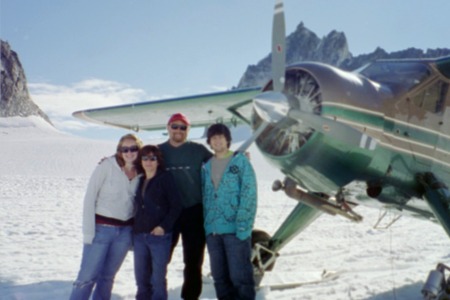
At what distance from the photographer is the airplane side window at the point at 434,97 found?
498 centimetres

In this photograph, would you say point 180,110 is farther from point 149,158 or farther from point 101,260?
point 101,260

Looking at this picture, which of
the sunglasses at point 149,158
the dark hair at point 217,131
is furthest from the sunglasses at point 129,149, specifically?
the dark hair at point 217,131

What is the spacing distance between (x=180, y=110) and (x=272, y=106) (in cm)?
438

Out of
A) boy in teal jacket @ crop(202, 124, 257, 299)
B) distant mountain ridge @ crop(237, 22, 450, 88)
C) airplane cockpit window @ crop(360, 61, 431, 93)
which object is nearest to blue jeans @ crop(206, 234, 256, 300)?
boy in teal jacket @ crop(202, 124, 257, 299)

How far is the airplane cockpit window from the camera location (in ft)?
16.0

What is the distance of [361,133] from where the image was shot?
13.8 feet

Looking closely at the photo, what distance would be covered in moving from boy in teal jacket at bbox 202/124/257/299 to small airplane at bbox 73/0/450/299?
28 cm

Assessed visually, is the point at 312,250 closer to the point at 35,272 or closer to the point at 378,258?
the point at 378,258

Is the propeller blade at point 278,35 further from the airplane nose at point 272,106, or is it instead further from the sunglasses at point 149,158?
the sunglasses at point 149,158

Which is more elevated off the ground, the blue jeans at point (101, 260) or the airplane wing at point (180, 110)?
the airplane wing at point (180, 110)

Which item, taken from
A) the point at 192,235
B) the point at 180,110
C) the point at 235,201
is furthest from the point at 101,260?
the point at 180,110

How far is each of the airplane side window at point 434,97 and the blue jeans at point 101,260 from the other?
333 centimetres

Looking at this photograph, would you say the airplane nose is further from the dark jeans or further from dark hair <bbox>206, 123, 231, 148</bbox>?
the dark jeans

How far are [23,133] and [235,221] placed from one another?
74.4 m
